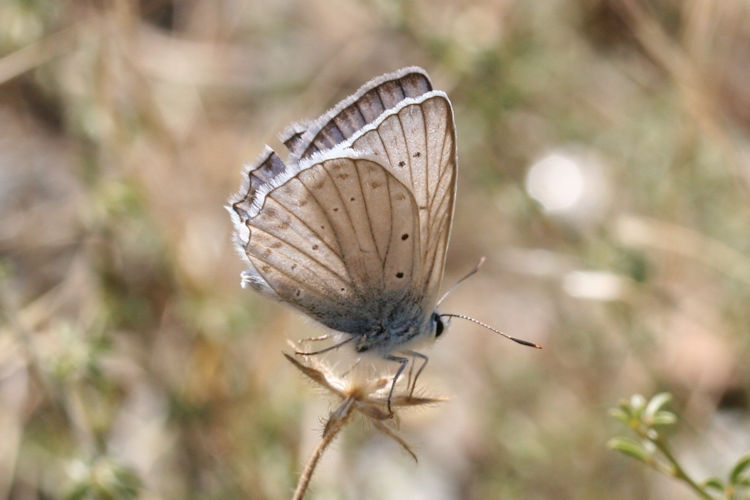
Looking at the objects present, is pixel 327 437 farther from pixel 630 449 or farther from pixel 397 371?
pixel 630 449

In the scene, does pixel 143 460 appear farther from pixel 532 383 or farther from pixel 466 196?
pixel 466 196

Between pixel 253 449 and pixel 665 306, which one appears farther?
pixel 665 306

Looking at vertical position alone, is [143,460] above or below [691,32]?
below

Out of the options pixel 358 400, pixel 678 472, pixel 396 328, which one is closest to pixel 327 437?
pixel 358 400

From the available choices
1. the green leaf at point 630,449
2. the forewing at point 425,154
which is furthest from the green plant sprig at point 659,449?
the forewing at point 425,154

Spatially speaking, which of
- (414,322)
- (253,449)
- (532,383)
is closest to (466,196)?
(532,383)

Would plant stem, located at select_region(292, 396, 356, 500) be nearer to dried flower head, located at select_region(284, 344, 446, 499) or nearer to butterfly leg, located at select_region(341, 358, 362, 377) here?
dried flower head, located at select_region(284, 344, 446, 499)

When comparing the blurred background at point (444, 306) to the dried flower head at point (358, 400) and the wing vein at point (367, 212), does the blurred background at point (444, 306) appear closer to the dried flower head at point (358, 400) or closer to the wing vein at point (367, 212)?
the wing vein at point (367, 212)

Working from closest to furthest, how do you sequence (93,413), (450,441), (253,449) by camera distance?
(93,413) < (253,449) < (450,441)
